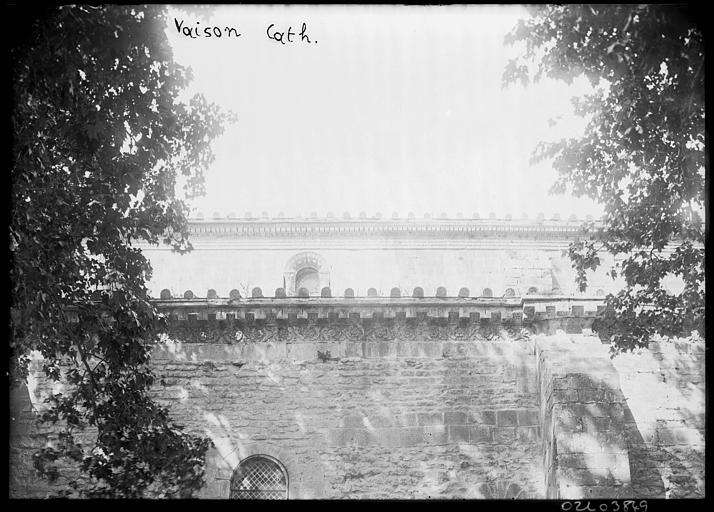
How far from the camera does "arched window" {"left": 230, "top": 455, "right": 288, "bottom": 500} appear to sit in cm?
1016

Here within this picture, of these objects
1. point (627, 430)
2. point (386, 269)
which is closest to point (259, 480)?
point (627, 430)

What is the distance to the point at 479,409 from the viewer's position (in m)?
10.6

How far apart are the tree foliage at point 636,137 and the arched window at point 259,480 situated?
187 inches

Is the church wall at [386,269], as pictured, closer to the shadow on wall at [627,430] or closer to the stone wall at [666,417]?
the stone wall at [666,417]

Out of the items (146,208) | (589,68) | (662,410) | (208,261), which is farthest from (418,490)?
(208,261)

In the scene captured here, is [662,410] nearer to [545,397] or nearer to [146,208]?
[545,397]

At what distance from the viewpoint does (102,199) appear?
862 cm

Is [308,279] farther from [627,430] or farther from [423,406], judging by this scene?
[627,430]

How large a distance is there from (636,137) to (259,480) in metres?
6.60

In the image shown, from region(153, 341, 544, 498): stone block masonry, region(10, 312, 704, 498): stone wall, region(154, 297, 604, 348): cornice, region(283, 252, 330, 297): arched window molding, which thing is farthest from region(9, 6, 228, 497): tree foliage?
region(283, 252, 330, 297): arched window molding

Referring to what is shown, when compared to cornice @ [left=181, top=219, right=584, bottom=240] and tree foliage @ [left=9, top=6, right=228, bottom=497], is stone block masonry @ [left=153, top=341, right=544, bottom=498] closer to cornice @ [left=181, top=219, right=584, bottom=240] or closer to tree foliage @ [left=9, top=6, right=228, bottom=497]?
tree foliage @ [left=9, top=6, right=228, bottom=497]

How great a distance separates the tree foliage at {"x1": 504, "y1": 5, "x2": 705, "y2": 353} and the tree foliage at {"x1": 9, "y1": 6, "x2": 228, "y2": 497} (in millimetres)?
4113

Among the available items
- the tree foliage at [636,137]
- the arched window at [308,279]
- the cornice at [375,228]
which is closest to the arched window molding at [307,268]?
the arched window at [308,279]

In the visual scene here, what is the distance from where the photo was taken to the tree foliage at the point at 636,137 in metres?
6.78
